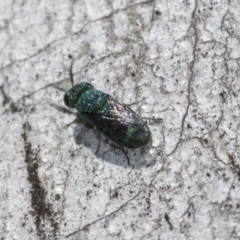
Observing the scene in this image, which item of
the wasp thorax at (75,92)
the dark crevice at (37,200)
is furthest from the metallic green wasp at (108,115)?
the dark crevice at (37,200)

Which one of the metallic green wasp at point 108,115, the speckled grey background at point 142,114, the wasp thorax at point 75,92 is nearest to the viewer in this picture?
the speckled grey background at point 142,114

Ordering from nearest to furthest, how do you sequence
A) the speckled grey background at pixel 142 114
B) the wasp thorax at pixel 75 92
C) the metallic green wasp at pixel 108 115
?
the speckled grey background at pixel 142 114, the metallic green wasp at pixel 108 115, the wasp thorax at pixel 75 92

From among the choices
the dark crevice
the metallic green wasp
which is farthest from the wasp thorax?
the dark crevice

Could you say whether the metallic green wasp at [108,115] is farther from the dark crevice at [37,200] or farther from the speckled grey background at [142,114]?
the dark crevice at [37,200]

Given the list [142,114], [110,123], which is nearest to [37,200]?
[110,123]

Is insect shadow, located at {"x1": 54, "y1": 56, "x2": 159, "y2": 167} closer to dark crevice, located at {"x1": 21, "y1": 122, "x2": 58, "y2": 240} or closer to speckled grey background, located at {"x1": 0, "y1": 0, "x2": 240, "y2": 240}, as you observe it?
speckled grey background, located at {"x1": 0, "y1": 0, "x2": 240, "y2": 240}

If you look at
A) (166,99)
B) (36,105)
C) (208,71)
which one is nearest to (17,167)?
(36,105)

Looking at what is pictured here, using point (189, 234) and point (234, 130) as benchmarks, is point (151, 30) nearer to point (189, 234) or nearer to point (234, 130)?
point (234, 130)

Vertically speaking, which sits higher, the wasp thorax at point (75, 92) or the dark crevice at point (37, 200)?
the wasp thorax at point (75, 92)
